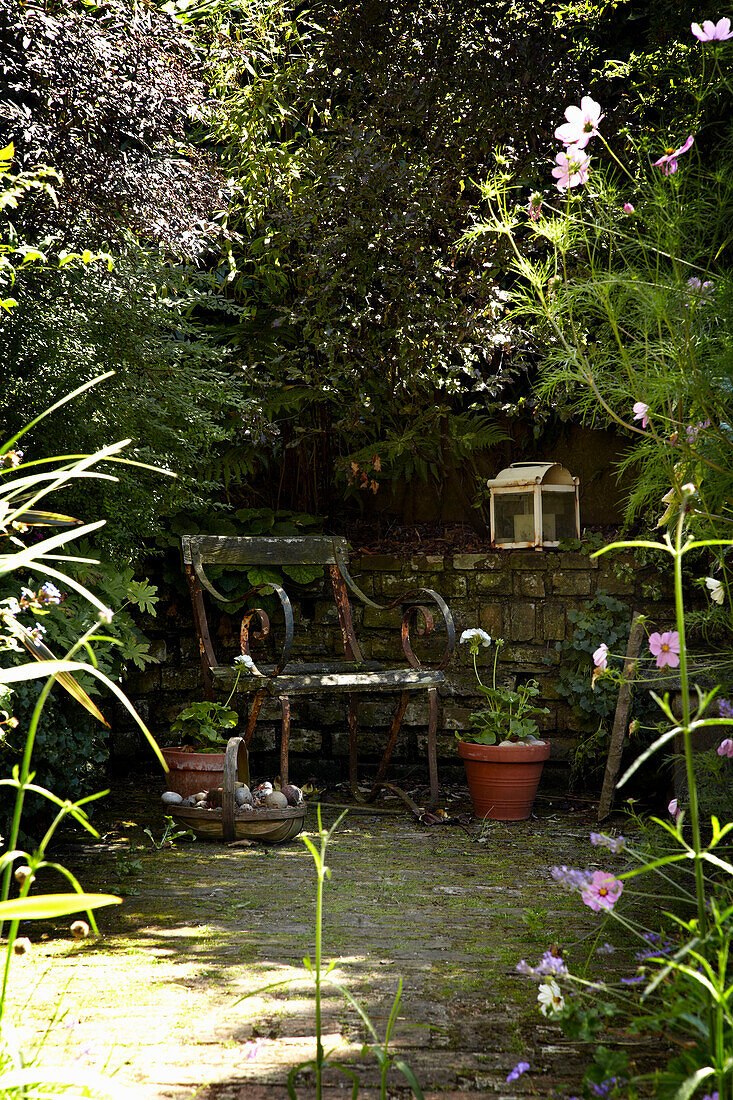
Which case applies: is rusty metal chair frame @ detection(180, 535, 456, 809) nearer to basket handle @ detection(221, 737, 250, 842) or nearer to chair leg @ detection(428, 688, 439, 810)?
chair leg @ detection(428, 688, 439, 810)

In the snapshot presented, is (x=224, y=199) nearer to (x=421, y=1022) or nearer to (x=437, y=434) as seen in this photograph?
(x=437, y=434)

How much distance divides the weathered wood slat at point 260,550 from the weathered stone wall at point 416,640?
573 millimetres

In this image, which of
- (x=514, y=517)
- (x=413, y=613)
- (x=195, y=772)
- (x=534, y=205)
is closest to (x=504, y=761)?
(x=413, y=613)

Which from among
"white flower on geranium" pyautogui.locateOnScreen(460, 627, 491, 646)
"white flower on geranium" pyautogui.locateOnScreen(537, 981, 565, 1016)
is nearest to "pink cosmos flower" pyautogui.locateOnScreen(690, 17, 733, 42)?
"white flower on geranium" pyautogui.locateOnScreen(537, 981, 565, 1016)

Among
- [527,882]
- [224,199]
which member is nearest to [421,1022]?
[527,882]

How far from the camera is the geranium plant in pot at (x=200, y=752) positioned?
342 centimetres

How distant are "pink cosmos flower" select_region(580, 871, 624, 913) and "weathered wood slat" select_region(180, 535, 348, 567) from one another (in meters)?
2.69

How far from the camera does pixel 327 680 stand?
3.63 meters

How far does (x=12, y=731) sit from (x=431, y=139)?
3295 mm

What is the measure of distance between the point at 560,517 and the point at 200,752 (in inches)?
83.6

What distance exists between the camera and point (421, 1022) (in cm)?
168

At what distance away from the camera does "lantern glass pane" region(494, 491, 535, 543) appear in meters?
4.48

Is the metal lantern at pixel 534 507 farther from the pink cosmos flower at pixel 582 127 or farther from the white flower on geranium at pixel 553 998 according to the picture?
the white flower on geranium at pixel 553 998

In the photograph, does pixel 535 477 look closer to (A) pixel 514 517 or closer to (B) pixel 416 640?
(A) pixel 514 517
